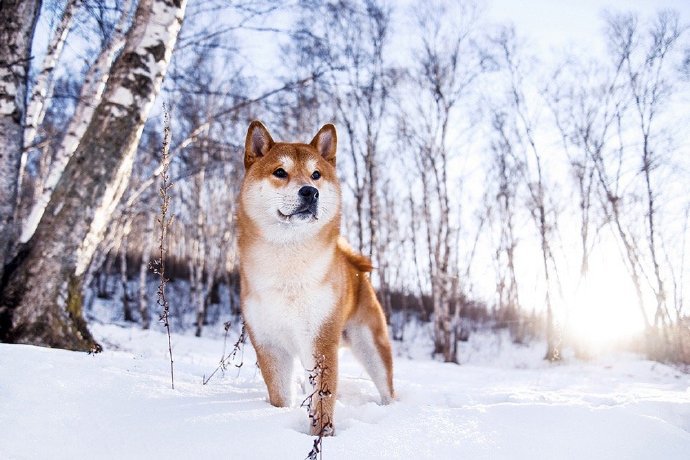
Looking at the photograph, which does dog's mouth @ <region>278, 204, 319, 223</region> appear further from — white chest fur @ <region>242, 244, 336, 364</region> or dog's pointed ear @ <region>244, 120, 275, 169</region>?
dog's pointed ear @ <region>244, 120, 275, 169</region>

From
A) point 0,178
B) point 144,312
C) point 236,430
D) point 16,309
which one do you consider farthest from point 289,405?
point 144,312

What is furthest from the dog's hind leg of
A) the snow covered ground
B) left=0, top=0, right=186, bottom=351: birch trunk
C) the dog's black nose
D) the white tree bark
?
the white tree bark

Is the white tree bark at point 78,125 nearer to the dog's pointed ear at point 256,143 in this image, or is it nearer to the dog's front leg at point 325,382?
the dog's pointed ear at point 256,143

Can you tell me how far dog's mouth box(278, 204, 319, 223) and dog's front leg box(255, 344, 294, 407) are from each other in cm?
72

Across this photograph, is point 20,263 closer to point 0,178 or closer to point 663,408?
point 0,178

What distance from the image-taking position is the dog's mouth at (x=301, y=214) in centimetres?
251

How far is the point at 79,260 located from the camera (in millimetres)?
3795

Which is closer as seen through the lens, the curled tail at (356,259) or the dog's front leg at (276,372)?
the dog's front leg at (276,372)

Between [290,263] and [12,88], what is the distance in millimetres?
3352

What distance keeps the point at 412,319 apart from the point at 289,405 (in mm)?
21897

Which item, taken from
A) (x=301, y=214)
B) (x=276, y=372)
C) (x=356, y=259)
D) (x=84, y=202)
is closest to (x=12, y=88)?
(x=84, y=202)

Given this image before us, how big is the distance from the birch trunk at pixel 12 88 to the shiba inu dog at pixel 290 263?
240cm

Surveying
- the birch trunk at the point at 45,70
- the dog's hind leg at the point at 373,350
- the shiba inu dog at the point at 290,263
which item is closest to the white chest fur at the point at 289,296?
the shiba inu dog at the point at 290,263

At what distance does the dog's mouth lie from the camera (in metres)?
2.51
